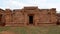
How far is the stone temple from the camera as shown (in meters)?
26.2

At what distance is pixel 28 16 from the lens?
2719 cm

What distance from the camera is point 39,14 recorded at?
2683cm

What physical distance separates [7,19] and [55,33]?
13.1 meters

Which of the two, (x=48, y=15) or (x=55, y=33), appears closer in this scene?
(x=55, y=33)

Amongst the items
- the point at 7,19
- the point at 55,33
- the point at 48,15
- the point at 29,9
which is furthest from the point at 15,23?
the point at 55,33

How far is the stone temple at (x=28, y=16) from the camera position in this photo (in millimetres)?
26250

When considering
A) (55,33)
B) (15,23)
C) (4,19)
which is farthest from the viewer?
(4,19)

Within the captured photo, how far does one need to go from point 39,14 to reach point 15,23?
4.41 m

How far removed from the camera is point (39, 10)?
2703cm

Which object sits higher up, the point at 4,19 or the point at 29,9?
the point at 29,9

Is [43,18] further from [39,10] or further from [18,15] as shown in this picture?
[18,15]

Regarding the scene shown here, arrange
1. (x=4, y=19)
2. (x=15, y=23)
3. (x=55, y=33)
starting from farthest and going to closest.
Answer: (x=4, y=19)
(x=15, y=23)
(x=55, y=33)

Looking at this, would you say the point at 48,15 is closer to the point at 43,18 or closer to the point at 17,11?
the point at 43,18

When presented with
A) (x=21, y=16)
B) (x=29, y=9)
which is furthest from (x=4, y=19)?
(x=29, y=9)
